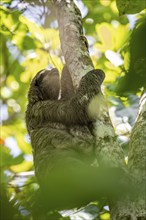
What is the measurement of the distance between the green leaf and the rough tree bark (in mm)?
600

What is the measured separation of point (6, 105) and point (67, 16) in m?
4.66

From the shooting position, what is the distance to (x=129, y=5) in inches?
133

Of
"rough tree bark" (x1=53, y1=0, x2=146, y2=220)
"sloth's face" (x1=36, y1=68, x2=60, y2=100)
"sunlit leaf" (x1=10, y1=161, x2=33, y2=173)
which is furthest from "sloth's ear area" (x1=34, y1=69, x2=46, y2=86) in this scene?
"rough tree bark" (x1=53, y1=0, x2=146, y2=220)

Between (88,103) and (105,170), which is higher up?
(105,170)

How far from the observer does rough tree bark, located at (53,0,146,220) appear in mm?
2350

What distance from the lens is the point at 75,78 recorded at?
11.6 ft

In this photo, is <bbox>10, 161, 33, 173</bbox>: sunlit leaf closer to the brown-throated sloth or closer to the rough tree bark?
the brown-throated sloth

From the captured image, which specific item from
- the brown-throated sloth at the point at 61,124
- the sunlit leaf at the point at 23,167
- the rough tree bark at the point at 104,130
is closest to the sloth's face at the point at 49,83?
the brown-throated sloth at the point at 61,124

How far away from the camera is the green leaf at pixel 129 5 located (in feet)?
11.0

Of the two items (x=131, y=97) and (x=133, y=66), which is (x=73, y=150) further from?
(x=133, y=66)

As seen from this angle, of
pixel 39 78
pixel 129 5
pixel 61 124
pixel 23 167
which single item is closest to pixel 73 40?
pixel 129 5

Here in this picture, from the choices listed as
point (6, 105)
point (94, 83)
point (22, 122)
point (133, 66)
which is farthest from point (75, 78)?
point (6, 105)

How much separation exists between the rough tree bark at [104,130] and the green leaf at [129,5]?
0.60 meters

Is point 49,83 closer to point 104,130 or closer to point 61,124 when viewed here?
point 61,124
